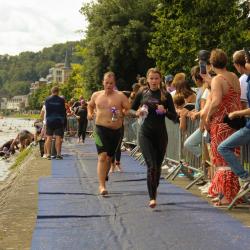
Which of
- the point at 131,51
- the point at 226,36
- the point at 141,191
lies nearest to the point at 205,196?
the point at 141,191

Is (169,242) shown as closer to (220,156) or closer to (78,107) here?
(220,156)

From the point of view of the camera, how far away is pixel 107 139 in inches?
406

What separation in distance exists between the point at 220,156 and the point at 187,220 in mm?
1270

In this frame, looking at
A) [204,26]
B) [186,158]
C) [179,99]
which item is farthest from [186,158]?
[204,26]

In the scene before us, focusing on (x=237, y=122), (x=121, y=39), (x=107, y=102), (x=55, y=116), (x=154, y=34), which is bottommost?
(x=237, y=122)

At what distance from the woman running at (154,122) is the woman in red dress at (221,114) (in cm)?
63

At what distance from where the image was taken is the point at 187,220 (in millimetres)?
7660

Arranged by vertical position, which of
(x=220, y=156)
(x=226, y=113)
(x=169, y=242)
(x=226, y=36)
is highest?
(x=226, y=36)

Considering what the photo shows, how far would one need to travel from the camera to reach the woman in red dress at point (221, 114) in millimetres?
8188

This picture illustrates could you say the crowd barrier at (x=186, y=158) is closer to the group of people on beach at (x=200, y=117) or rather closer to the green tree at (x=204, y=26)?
the group of people on beach at (x=200, y=117)

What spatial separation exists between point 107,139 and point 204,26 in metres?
23.6

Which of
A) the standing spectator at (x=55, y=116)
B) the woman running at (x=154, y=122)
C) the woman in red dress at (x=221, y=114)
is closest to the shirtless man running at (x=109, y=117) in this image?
the woman running at (x=154, y=122)

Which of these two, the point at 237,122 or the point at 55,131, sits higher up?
the point at 55,131

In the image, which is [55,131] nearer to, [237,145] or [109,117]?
[109,117]
